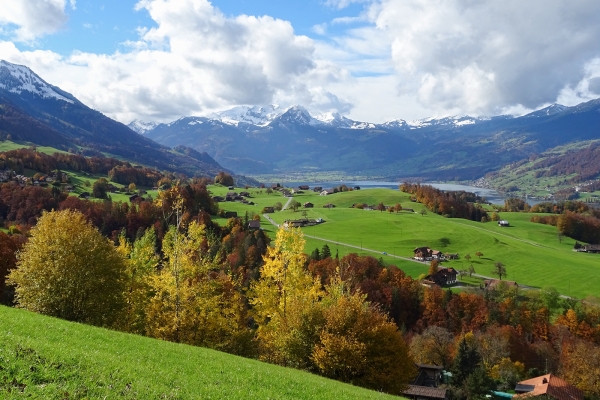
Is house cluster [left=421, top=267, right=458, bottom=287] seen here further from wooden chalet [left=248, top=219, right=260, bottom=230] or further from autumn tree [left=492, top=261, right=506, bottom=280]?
wooden chalet [left=248, top=219, right=260, bottom=230]

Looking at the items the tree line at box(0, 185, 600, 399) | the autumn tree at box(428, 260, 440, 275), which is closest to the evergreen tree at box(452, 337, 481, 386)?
the tree line at box(0, 185, 600, 399)

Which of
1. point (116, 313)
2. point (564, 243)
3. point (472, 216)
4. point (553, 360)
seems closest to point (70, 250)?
point (116, 313)

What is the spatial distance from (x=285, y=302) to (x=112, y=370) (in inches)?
935

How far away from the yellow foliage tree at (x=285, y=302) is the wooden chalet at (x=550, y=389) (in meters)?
38.2

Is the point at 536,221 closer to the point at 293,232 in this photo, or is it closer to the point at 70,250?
the point at 293,232

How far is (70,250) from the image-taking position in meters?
31.8

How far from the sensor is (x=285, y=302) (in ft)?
122

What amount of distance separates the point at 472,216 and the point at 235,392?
192m

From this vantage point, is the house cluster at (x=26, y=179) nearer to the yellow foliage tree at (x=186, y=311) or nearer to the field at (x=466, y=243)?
the field at (x=466, y=243)

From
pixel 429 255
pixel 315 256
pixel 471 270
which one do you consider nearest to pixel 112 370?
pixel 315 256

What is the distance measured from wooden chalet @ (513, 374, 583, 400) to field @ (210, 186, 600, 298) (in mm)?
45436

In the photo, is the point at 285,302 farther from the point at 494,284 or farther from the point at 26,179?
the point at 26,179

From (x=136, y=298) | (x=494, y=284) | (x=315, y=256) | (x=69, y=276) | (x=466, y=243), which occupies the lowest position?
(x=494, y=284)

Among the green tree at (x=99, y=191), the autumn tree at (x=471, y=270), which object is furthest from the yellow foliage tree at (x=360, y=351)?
the green tree at (x=99, y=191)
